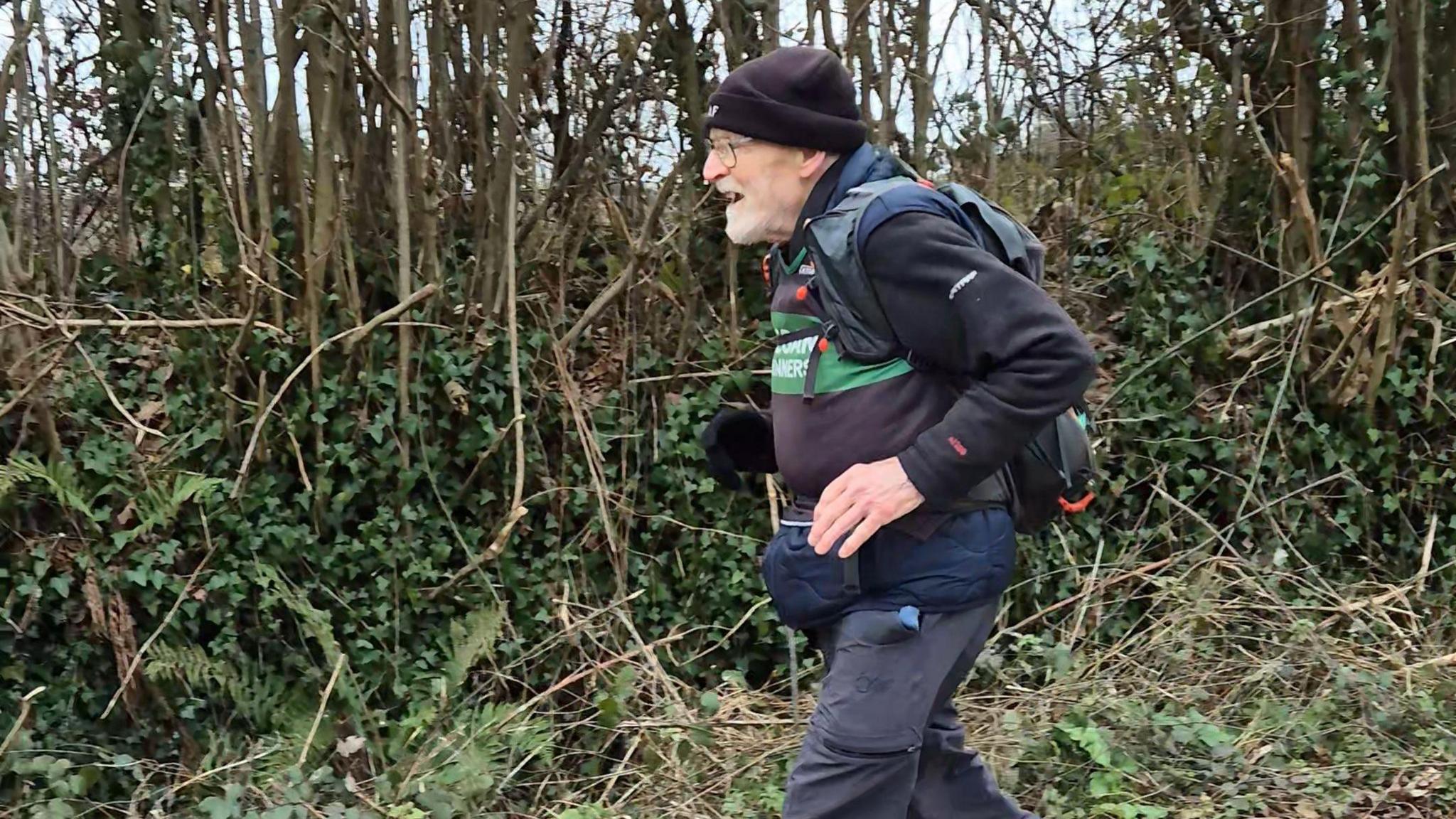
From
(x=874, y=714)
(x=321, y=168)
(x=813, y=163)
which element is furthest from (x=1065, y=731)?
(x=321, y=168)

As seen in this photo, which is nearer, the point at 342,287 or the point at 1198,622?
the point at 1198,622

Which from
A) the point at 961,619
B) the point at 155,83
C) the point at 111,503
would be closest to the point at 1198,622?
the point at 961,619

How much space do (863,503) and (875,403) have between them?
0.21 metres

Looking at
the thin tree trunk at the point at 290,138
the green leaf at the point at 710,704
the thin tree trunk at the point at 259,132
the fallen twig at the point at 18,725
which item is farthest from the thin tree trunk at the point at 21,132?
the green leaf at the point at 710,704

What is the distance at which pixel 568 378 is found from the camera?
4969 millimetres

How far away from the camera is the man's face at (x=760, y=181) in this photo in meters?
2.28

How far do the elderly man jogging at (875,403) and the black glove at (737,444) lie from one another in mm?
321

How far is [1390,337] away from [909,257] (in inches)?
157

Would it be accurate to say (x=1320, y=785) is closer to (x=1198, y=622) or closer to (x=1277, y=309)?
(x=1198, y=622)

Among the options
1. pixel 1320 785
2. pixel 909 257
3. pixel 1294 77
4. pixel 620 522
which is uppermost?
pixel 1294 77

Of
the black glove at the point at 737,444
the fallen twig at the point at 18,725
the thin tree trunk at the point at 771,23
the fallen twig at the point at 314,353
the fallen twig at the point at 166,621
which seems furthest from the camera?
the thin tree trunk at the point at 771,23

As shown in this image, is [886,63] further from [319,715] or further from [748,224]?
[319,715]

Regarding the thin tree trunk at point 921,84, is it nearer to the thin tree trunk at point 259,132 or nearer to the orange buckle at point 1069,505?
the thin tree trunk at point 259,132

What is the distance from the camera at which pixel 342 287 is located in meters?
4.78
